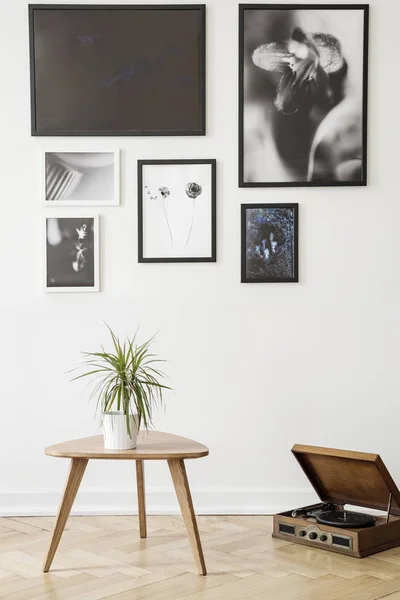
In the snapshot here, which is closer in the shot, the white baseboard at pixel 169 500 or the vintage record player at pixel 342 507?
the vintage record player at pixel 342 507

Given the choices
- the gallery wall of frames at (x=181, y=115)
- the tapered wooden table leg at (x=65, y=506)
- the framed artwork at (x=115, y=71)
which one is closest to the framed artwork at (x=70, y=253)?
the gallery wall of frames at (x=181, y=115)

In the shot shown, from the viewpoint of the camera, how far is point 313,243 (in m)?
3.73

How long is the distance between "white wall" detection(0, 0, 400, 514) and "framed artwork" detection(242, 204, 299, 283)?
1.9 inches

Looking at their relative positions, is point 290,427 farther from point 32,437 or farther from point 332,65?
point 332,65

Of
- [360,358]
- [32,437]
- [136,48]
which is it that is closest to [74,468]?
[32,437]

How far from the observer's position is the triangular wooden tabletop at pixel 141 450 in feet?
9.38

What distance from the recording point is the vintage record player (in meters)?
3.12

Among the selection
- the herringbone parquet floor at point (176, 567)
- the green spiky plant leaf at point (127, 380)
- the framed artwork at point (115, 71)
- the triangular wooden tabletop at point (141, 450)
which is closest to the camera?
the herringbone parquet floor at point (176, 567)

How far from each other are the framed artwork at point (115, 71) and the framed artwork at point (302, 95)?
0.25m

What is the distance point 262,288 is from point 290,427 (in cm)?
66

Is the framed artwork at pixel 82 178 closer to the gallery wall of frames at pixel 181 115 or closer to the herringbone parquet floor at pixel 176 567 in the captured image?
the gallery wall of frames at pixel 181 115

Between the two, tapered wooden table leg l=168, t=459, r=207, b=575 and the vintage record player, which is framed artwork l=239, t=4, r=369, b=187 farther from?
tapered wooden table leg l=168, t=459, r=207, b=575

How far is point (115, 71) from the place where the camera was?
370cm

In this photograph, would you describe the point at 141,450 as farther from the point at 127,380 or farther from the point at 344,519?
the point at 344,519
